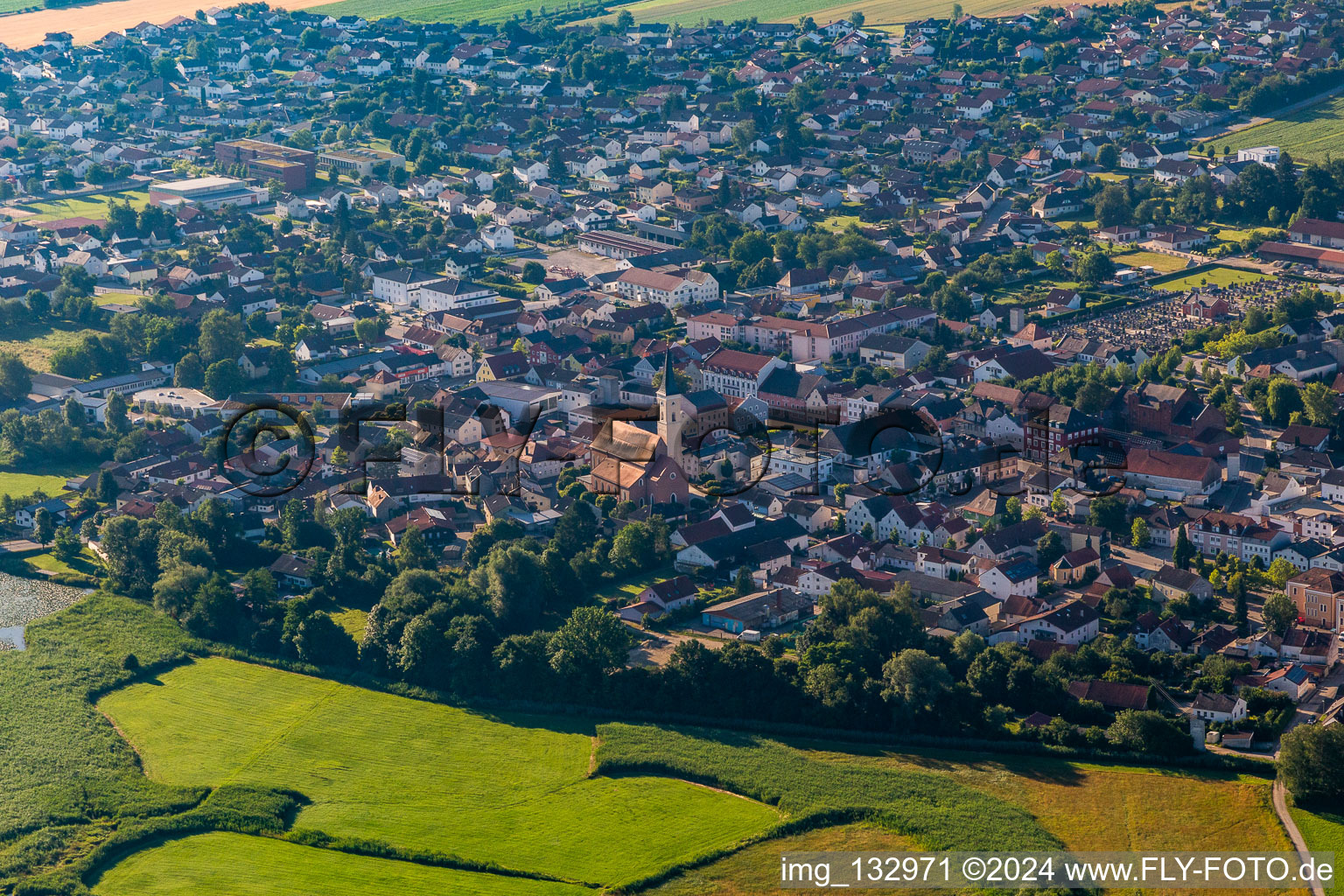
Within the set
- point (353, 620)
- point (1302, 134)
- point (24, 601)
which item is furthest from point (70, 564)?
point (1302, 134)

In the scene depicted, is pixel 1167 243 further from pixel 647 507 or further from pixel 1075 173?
pixel 647 507

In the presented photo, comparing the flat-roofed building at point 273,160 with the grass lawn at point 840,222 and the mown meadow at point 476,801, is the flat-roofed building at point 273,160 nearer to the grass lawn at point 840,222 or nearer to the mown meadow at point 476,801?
the grass lawn at point 840,222

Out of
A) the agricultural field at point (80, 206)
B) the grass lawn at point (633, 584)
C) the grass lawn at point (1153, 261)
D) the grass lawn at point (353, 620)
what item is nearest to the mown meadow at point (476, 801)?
the grass lawn at point (353, 620)

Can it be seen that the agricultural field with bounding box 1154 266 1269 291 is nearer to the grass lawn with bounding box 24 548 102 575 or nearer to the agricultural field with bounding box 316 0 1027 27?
the grass lawn with bounding box 24 548 102 575

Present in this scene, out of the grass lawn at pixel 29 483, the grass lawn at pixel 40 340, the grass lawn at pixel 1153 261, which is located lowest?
the grass lawn at pixel 1153 261

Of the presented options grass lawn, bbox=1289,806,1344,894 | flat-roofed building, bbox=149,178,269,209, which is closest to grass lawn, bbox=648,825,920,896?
grass lawn, bbox=1289,806,1344,894

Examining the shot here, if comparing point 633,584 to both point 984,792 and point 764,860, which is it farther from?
point 984,792
